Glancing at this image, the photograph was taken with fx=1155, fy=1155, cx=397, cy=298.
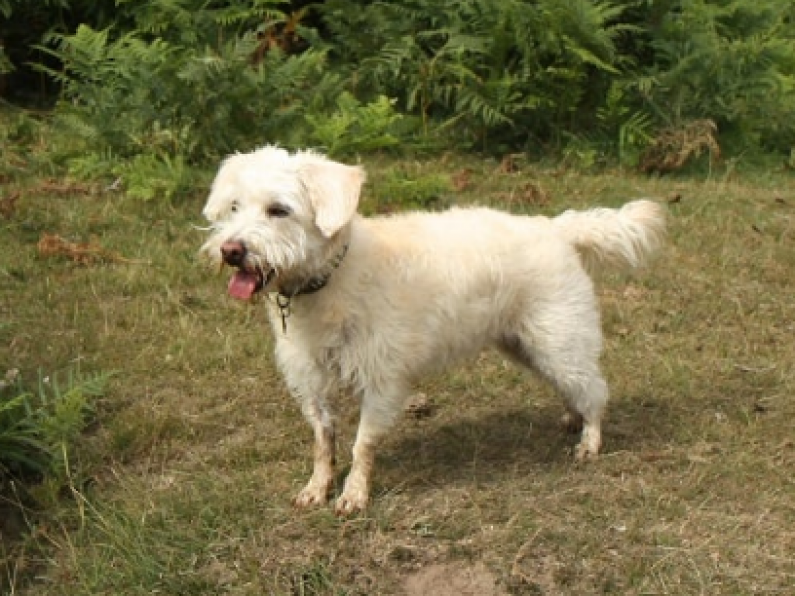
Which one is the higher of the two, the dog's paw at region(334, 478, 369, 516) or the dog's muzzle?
the dog's muzzle

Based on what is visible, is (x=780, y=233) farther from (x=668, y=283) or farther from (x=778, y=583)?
(x=778, y=583)

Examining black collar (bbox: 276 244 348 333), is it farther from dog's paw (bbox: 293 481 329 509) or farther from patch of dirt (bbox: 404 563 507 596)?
patch of dirt (bbox: 404 563 507 596)

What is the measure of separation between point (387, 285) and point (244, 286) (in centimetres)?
69

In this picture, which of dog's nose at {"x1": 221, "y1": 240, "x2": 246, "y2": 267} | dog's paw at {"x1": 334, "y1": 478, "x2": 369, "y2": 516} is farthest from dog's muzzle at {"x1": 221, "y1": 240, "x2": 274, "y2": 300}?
dog's paw at {"x1": 334, "y1": 478, "x2": 369, "y2": 516}

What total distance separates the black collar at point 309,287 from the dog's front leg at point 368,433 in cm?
49

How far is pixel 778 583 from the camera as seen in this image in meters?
4.20

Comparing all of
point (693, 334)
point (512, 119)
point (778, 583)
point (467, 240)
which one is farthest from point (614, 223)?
point (512, 119)

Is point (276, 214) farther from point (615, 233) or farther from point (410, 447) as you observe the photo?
point (615, 233)

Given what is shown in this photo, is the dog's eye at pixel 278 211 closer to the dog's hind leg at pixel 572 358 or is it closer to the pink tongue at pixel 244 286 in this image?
the pink tongue at pixel 244 286

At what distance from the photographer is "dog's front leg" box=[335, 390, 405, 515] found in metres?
4.66

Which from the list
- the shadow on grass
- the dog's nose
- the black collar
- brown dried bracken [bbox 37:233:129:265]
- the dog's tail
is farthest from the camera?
brown dried bracken [bbox 37:233:129:265]

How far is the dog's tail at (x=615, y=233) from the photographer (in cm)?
538

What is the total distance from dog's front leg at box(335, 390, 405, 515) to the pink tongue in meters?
0.76

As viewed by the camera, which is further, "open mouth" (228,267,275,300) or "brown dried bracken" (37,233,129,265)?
"brown dried bracken" (37,233,129,265)
